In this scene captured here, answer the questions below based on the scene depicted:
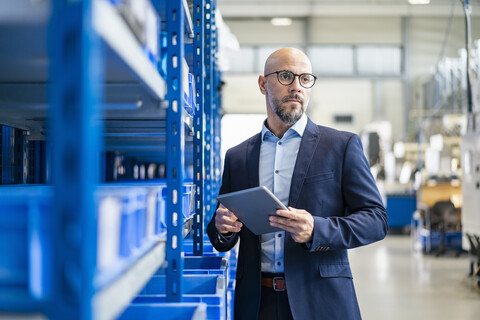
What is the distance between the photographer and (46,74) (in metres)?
1.36

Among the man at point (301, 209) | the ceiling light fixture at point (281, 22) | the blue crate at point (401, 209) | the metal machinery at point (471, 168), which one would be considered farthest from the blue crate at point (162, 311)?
the ceiling light fixture at point (281, 22)

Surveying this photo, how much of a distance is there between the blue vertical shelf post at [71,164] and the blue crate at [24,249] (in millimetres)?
90

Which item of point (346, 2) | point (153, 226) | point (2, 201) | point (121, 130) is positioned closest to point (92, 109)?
point (2, 201)

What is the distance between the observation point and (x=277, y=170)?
86.2 inches

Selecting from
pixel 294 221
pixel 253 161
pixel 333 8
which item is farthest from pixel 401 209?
pixel 294 221

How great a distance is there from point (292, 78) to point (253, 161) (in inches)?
15.1

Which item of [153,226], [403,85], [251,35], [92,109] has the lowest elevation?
[153,226]

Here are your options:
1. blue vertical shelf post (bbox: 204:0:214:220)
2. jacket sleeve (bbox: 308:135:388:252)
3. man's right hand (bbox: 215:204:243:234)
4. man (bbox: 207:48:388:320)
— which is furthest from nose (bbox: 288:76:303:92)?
blue vertical shelf post (bbox: 204:0:214:220)

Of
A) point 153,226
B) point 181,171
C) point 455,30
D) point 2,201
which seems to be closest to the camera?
point 2,201

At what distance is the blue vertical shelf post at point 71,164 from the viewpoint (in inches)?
26.1

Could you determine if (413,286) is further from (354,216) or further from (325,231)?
(325,231)

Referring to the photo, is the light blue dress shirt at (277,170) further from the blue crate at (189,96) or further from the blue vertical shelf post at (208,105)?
the blue vertical shelf post at (208,105)

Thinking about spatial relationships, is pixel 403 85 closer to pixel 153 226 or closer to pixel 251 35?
pixel 251 35

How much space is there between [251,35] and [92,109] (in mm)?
15729
